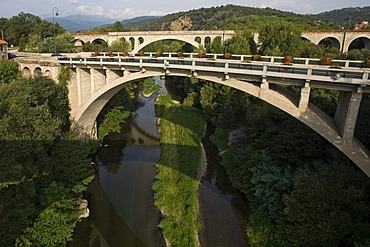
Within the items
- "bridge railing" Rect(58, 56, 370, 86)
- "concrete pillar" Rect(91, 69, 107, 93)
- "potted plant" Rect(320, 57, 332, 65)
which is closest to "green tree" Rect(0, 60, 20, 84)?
"bridge railing" Rect(58, 56, 370, 86)

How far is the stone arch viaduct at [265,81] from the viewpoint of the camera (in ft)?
42.0

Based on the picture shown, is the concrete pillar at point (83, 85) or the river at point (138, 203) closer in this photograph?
the river at point (138, 203)

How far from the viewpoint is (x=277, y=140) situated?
1808 cm

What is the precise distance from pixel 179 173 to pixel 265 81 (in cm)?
1018

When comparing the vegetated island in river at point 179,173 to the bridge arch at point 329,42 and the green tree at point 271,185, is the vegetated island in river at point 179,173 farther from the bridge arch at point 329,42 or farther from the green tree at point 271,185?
the bridge arch at point 329,42

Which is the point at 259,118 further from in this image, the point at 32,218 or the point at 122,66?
the point at 32,218

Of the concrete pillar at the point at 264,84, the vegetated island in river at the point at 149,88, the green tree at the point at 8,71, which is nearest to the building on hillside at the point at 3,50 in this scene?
the green tree at the point at 8,71

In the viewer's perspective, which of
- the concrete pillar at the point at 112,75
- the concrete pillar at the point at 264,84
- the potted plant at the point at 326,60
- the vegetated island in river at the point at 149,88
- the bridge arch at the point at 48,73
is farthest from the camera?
the vegetated island in river at the point at 149,88

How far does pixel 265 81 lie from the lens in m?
15.5

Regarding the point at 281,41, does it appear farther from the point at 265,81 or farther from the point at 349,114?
the point at 349,114

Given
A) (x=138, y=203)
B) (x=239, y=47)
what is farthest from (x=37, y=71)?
(x=239, y=47)

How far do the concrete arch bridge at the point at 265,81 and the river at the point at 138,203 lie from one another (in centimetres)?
555

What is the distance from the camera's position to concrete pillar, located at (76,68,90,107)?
2439cm

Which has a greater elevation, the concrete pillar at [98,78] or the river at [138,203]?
the concrete pillar at [98,78]
